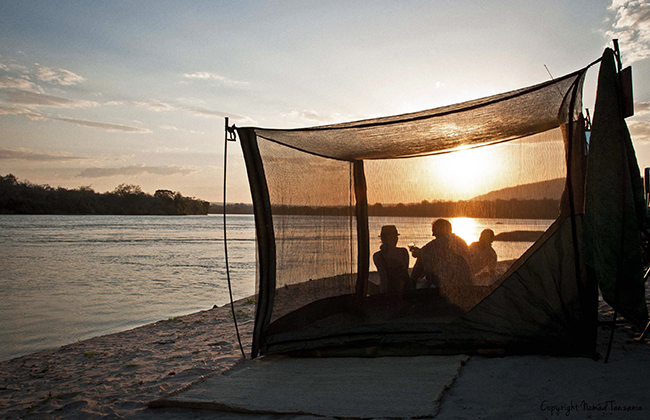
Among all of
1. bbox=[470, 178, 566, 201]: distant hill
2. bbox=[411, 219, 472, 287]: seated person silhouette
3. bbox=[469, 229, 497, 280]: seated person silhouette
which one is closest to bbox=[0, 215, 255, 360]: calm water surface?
bbox=[411, 219, 472, 287]: seated person silhouette

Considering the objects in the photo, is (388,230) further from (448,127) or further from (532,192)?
(532,192)

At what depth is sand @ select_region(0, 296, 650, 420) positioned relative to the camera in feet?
8.84

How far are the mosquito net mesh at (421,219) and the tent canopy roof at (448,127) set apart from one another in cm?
2

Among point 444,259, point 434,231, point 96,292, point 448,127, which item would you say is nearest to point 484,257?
point 444,259

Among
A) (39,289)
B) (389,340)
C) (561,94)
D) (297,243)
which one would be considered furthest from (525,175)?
(39,289)

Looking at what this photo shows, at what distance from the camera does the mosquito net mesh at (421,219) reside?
3768mm

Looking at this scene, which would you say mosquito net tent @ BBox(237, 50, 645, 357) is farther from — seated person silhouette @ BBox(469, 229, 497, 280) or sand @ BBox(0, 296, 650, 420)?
sand @ BBox(0, 296, 650, 420)

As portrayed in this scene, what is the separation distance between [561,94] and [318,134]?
2131 millimetres

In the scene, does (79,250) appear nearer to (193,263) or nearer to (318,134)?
(193,263)

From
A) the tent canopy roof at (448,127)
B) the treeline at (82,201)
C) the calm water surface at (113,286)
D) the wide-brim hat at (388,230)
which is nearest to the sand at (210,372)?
the calm water surface at (113,286)

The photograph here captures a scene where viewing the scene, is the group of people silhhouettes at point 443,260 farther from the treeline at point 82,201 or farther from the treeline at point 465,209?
the treeline at point 82,201

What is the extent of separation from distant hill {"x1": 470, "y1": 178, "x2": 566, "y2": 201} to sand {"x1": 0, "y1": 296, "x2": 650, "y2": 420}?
4.58 ft

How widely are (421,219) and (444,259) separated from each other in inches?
18.0

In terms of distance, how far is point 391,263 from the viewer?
484cm
